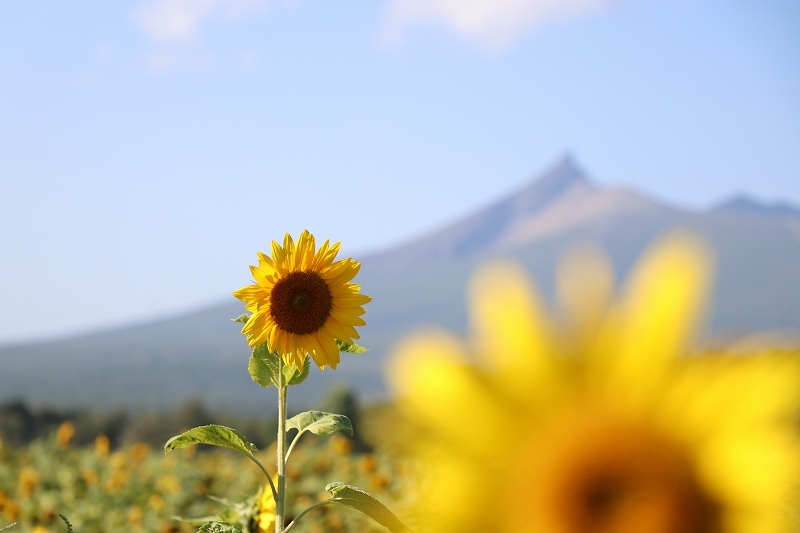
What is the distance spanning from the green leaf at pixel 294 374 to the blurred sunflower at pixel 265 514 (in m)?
0.39

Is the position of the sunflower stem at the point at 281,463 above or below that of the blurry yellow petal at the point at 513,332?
below

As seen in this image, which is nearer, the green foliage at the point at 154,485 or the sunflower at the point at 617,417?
the sunflower at the point at 617,417

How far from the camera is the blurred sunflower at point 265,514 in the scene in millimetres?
1859

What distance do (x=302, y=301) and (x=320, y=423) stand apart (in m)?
0.21

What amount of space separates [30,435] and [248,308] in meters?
9.56

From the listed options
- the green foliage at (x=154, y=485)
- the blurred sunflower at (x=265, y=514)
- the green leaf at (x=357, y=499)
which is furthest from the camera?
the green foliage at (x=154, y=485)

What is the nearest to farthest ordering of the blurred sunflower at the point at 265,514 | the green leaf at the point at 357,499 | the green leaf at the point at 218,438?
the green leaf at the point at 357,499 < the green leaf at the point at 218,438 < the blurred sunflower at the point at 265,514

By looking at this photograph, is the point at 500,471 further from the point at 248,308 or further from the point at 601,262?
the point at 248,308

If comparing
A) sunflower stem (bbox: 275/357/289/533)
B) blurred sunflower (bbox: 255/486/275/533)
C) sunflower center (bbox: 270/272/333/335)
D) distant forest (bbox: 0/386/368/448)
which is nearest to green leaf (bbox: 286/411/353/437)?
sunflower stem (bbox: 275/357/289/533)

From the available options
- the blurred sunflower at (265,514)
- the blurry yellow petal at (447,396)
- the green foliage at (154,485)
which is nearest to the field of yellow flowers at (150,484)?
the green foliage at (154,485)

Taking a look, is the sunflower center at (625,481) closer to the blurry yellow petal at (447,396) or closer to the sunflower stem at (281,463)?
the blurry yellow petal at (447,396)

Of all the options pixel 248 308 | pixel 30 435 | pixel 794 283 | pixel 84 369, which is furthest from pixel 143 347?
pixel 248 308

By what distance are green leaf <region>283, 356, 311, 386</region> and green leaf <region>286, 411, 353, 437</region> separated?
0.21 ft

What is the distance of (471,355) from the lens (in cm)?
44
